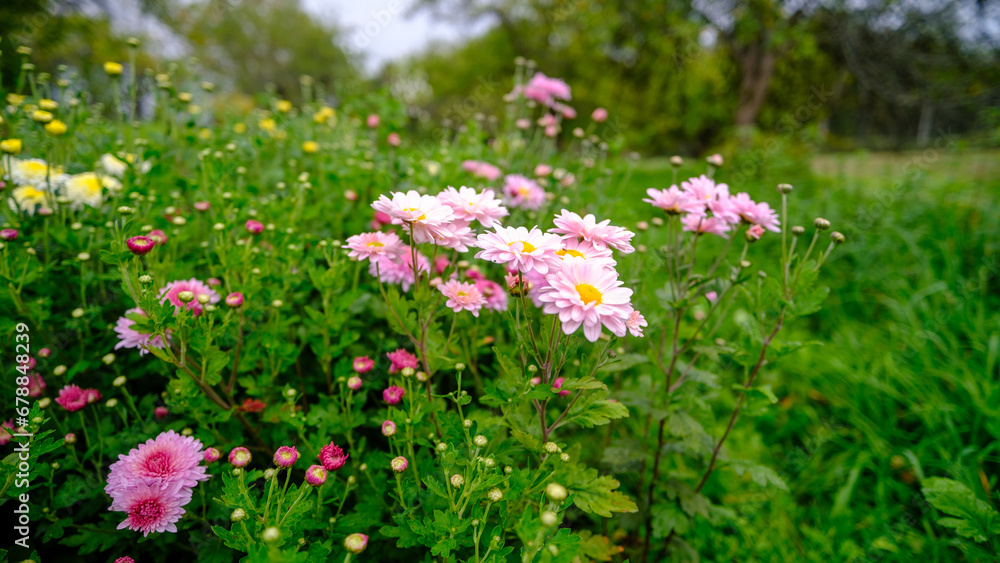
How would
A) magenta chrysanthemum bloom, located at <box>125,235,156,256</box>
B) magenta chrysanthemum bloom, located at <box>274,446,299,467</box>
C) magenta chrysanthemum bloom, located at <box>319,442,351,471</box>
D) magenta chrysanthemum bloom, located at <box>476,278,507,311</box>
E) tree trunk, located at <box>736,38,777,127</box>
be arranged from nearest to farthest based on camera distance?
magenta chrysanthemum bloom, located at <box>274,446,299,467</box>
magenta chrysanthemum bloom, located at <box>319,442,351,471</box>
magenta chrysanthemum bloom, located at <box>125,235,156,256</box>
magenta chrysanthemum bloom, located at <box>476,278,507,311</box>
tree trunk, located at <box>736,38,777,127</box>

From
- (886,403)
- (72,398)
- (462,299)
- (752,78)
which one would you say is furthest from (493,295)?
(752,78)

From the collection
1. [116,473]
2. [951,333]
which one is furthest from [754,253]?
[116,473]

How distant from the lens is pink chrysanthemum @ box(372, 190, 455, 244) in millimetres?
1148

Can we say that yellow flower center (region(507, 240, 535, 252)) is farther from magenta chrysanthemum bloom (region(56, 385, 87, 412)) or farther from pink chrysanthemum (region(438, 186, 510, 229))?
magenta chrysanthemum bloom (region(56, 385, 87, 412))

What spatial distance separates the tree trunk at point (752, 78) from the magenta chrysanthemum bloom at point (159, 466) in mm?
9050

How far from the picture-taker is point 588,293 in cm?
106

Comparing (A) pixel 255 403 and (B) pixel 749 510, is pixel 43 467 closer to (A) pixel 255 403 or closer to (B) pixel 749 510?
(A) pixel 255 403

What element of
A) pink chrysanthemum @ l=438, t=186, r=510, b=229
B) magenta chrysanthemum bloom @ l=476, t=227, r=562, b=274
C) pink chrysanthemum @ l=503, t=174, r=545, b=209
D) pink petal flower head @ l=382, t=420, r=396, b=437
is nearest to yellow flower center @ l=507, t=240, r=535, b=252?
magenta chrysanthemum bloom @ l=476, t=227, r=562, b=274

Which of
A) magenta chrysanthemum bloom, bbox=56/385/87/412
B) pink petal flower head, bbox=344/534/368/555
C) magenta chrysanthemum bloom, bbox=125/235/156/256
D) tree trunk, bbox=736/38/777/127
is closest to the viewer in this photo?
pink petal flower head, bbox=344/534/368/555

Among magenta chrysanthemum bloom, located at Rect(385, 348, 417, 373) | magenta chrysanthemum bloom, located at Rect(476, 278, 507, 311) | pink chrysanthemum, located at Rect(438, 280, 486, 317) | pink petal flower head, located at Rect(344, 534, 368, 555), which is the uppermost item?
pink chrysanthemum, located at Rect(438, 280, 486, 317)

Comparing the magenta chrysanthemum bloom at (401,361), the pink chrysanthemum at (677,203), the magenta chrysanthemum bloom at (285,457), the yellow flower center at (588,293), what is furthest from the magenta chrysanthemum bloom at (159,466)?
the pink chrysanthemum at (677,203)

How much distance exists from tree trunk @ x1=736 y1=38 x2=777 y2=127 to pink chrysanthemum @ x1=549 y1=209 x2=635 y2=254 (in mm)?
8350

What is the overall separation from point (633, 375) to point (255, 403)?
1.71 meters

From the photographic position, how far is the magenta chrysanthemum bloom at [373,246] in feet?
4.20
